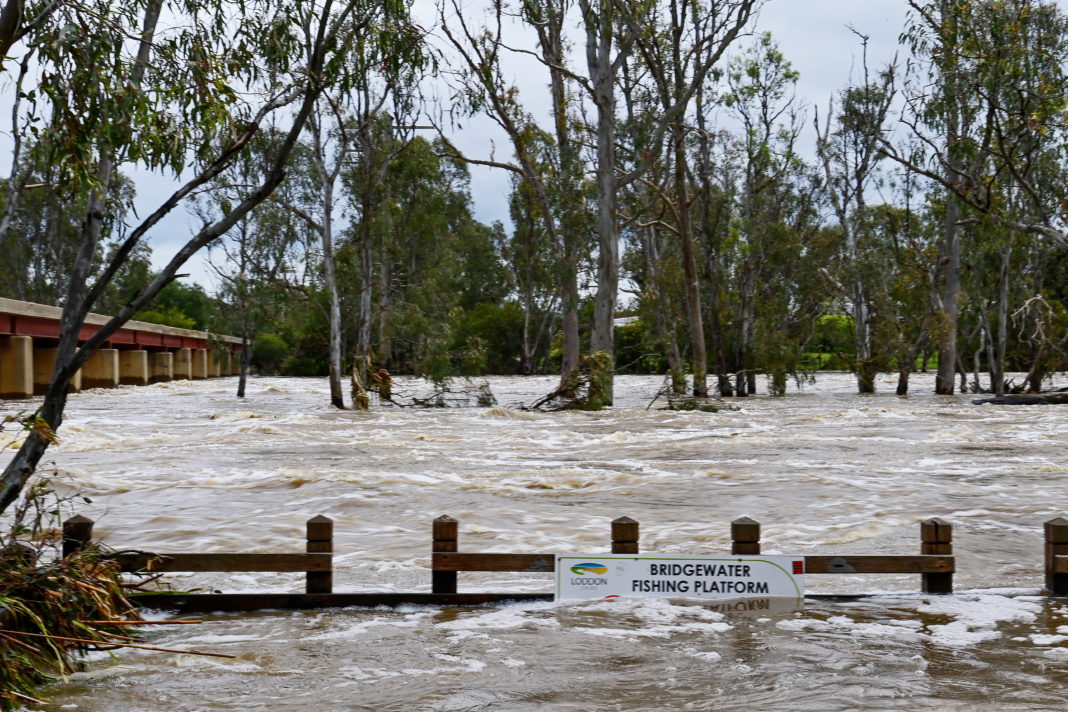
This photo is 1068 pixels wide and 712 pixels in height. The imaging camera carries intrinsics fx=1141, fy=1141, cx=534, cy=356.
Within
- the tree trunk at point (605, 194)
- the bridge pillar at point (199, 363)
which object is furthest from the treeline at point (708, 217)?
the bridge pillar at point (199, 363)

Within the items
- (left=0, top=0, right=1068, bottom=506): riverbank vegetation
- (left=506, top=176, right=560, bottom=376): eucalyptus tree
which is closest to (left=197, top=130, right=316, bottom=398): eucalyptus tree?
(left=0, top=0, right=1068, bottom=506): riverbank vegetation

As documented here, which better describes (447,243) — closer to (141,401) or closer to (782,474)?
(141,401)

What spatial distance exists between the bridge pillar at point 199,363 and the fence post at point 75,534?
5949 cm

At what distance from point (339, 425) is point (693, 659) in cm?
1638

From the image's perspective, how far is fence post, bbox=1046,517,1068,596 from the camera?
611cm

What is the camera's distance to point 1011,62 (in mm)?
20203

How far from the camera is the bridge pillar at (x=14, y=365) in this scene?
3089 cm

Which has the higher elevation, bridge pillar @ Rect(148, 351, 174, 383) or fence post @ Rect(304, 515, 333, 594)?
bridge pillar @ Rect(148, 351, 174, 383)

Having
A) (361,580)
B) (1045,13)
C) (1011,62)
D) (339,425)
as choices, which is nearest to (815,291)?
(1045,13)

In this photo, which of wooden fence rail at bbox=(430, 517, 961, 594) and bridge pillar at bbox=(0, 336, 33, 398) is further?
bridge pillar at bbox=(0, 336, 33, 398)

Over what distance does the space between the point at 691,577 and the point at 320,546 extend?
6.40ft

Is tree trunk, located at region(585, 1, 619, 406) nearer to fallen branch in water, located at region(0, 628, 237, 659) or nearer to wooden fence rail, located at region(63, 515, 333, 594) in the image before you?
wooden fence rail, located at region(63, 515, 333, 594)

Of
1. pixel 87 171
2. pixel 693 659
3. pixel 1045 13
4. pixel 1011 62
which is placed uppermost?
pixel 1045 13

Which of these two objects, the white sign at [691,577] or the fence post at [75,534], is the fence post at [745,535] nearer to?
the white sign at [691,577]
